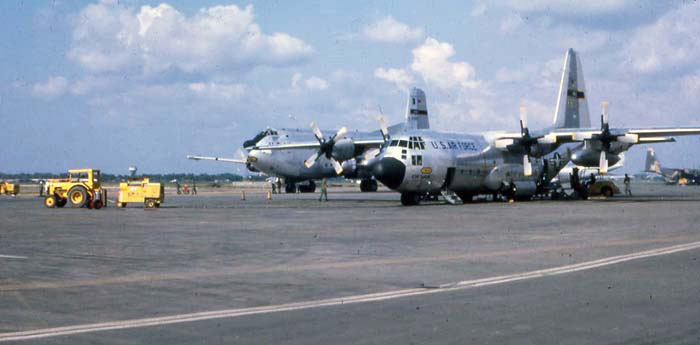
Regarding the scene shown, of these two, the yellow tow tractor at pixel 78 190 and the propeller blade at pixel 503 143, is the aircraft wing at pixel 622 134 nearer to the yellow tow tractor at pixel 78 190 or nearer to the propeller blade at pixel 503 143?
the propeller blade at pixel 503 143

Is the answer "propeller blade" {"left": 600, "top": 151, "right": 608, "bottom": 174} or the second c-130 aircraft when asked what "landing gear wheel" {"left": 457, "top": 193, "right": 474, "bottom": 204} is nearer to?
the second c-130 aircraft

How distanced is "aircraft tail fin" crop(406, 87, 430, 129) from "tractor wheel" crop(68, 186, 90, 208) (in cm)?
2684

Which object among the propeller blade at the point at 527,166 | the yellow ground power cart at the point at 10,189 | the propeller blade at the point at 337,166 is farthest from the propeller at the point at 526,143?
the yellow ground power cart at the point at 10,189

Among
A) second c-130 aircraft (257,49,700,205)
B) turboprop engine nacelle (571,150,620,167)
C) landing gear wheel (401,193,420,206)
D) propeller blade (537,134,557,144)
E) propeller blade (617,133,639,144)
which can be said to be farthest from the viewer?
turboprop engine nacelle (571,150,620,167)

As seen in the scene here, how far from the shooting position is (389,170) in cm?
3609

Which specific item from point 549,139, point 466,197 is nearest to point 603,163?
point 549,139

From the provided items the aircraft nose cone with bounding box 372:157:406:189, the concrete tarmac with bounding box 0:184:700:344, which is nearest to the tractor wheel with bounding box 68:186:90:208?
the aircraft nose cone with bounding box 372:157:406:189

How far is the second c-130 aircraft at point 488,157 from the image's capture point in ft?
122

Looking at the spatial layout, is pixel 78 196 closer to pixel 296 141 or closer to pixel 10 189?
pixel 296 141

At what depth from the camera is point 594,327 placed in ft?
24.7

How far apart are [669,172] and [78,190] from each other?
114934 mm

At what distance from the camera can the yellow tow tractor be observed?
38469 mm

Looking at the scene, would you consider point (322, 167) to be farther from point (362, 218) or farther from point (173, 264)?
point (173, 264)

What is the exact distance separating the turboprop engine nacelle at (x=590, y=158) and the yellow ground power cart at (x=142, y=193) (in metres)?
24.7
